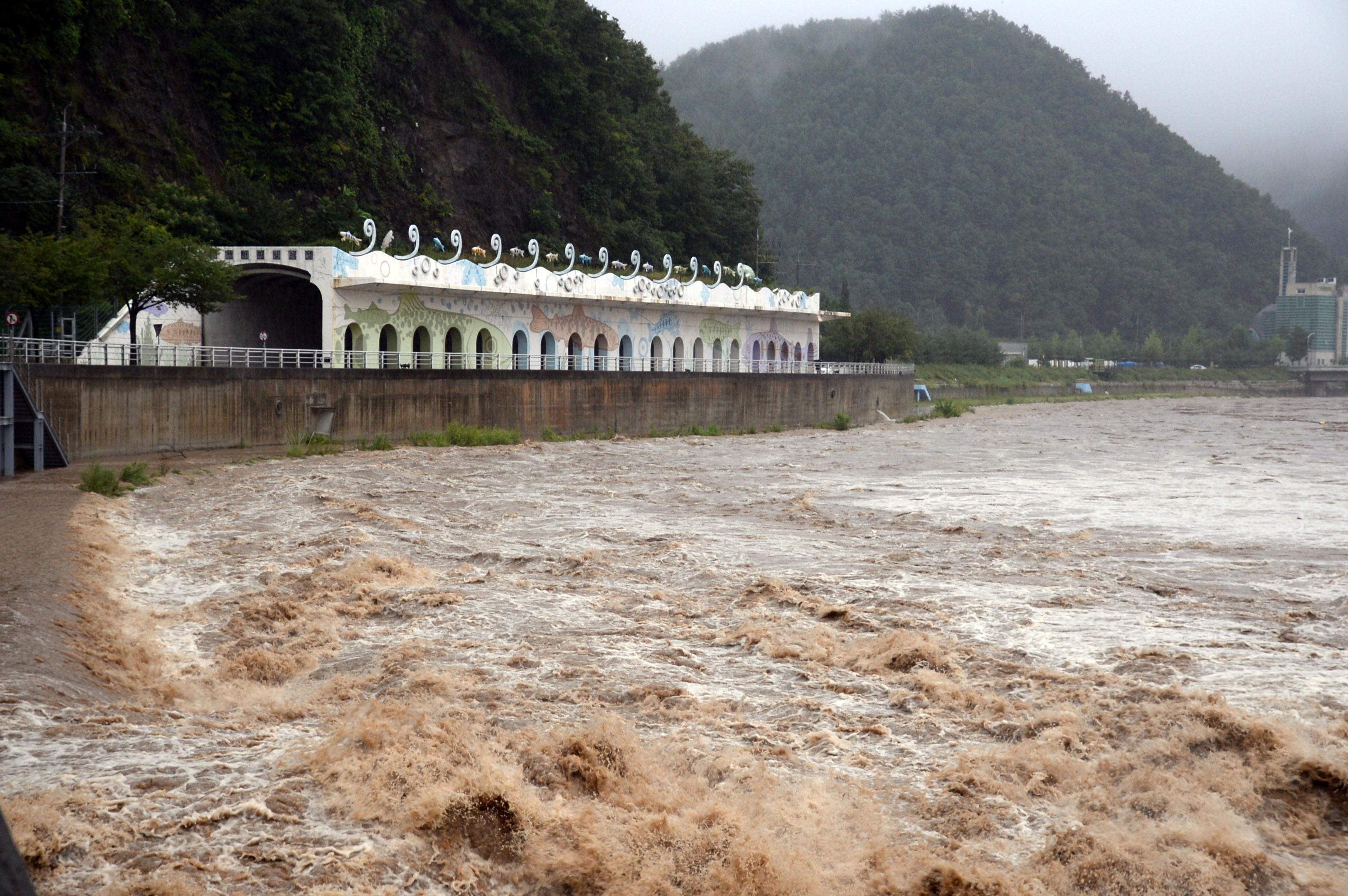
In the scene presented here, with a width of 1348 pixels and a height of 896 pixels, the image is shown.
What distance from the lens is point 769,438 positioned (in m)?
44.2

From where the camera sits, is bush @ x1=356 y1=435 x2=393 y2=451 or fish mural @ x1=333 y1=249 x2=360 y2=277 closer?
bush @ x1=356 y1=435 x2=393 y2=451

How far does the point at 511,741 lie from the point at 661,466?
22550 millimetres

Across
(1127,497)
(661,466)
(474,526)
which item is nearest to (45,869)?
(474,526)

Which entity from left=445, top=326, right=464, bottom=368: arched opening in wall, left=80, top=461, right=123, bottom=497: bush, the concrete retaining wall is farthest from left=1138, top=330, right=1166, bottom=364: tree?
left=80, top=461, right=123, bottom=497: bush

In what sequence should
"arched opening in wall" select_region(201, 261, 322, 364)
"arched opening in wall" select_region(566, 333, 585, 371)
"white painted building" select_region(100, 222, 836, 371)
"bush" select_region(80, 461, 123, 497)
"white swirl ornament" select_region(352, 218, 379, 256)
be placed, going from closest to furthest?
"bush" select_region(80, 461, 123, 497), "white painted building" select_region(100, 222, 836, 371), "arched opening in wall" select_region(201, 261, 322, 364), "white swirl ornament" select_region(352, 218, 379, 256), "arched opening in wall" select_region(566, 333, 585, 371)

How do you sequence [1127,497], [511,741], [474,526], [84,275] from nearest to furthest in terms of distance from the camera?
1. [511,741]
2. [474,526]
3. [1127,497]
4. [84,275]

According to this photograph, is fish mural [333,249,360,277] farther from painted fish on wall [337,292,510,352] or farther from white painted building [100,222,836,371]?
painted fish on wall [337,292,510,352]

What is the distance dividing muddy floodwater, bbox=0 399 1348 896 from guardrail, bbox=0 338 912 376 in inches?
398

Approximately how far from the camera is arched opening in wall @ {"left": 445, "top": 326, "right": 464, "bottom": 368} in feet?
139

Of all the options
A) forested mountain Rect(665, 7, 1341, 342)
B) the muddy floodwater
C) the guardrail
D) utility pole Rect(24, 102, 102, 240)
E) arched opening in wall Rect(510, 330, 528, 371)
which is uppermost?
forested mountain Rect(665, 7, 1341, 342)

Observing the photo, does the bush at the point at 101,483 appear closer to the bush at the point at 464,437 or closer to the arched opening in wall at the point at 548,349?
the bush at the point at 464,437

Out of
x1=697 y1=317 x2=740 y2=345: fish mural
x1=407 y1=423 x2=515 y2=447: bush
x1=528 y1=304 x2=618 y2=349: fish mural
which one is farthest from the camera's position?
x1=697 y1=317 x2=740 y2=345: fish mural

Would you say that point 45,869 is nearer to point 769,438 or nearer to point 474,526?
point 474,526

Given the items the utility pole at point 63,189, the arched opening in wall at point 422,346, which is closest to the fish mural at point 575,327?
the arched opening in wall at point 422,346
